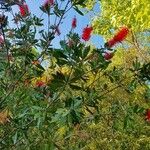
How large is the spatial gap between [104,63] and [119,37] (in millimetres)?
322

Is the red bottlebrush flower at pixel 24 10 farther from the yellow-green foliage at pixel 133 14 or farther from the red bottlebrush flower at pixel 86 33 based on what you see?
the yellow-green foliage at pixel 133 14

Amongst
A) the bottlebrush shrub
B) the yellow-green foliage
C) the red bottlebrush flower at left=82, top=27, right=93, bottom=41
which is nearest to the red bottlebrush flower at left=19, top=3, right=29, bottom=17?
the bottlebrush shrub

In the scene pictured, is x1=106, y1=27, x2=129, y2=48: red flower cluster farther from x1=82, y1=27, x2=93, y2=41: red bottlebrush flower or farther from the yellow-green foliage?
the yellow-green foliage

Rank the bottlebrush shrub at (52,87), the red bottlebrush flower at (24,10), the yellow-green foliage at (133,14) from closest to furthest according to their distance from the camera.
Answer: the bottlebrush shrub at (52,87) → the red bottlebrush flower at (24,10) → the yellow-green foliage at (133,14)

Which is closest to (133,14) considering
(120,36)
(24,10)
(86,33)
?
(24,10)

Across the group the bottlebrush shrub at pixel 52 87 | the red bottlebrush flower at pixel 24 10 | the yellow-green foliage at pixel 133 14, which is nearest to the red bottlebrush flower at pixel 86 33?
the bottlebrush shrub at pixel 52 87

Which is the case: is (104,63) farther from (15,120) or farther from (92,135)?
(92,135)

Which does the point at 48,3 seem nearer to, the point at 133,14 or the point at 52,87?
the point at 52,87

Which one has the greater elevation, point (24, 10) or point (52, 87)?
point (24, 10)

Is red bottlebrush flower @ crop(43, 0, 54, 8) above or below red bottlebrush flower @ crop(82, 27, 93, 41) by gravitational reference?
above

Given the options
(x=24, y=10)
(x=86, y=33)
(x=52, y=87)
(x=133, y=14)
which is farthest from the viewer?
(x=133, y=14)

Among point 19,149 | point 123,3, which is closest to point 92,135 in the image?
point 123,3

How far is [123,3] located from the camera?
15195mm

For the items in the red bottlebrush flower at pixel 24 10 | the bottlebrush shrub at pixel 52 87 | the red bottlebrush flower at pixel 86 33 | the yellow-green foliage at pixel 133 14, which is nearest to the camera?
the bottlebrush shrub at pixel 52 87
